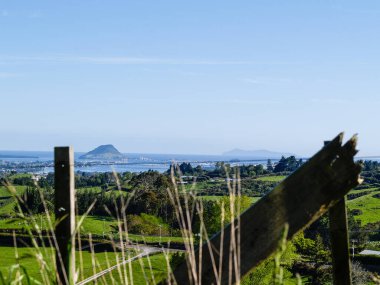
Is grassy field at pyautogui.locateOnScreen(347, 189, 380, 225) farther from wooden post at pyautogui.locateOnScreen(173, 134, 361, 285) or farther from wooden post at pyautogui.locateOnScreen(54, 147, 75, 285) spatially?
wooden post at pyautogui.locateOnScreen(173, 134, 361, 285)

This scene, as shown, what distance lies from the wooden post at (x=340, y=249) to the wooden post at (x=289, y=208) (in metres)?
0.55

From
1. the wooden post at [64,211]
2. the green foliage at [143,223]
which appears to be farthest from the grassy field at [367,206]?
the wooden post at [64,211]

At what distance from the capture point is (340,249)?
3.09 metres

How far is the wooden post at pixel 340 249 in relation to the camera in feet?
9.99

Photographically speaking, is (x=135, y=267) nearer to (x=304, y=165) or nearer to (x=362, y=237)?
(x=362, y=237)

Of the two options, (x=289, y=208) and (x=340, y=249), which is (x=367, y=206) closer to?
(x=340, y=249)

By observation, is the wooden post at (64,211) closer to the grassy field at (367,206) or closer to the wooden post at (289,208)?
the wooden post at (289,208)

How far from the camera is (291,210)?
2473 millimetres

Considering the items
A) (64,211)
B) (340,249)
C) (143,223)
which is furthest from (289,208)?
(143,223)

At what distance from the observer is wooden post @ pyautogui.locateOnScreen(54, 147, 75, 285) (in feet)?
9.90

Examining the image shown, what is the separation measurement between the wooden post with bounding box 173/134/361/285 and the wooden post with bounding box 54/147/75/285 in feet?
2.55

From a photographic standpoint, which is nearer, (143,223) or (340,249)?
(340,249)

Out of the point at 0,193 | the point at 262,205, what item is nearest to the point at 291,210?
the point at 262,205

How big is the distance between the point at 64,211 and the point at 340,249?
1.44 metres
